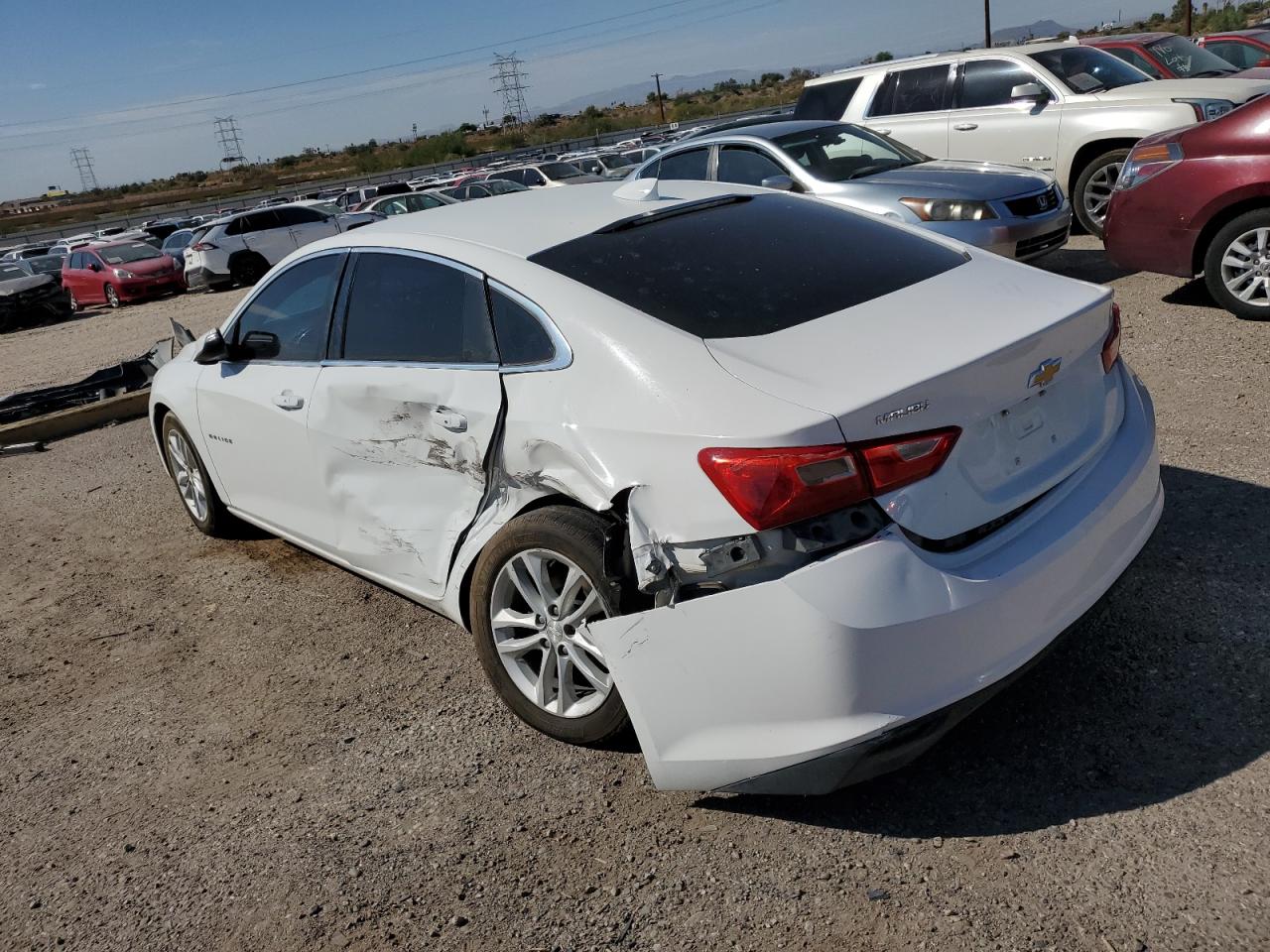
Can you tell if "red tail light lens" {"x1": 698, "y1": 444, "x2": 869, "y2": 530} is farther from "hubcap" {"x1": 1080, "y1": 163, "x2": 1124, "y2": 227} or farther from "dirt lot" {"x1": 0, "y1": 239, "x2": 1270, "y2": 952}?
"hubcap" {"x1": 1080, "y1": 163, "x2": 1124, "y2": 227}

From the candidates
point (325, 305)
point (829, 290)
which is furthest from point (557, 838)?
point (325, 305)

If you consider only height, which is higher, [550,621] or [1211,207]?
[1211,207]

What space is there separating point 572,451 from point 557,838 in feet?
3.55

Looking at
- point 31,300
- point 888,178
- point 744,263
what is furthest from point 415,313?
point 31,300

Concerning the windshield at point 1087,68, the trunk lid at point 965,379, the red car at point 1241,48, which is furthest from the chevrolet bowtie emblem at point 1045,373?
the red car at point 1241,48

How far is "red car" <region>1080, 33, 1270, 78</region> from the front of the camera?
12.6 metres

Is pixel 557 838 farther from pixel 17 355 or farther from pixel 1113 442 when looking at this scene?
pixel 17 355

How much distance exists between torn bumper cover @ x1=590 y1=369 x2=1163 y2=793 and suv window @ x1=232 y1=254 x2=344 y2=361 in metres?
2.11

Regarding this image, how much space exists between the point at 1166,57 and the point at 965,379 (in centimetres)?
1270

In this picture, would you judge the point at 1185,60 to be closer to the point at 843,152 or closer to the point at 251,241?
the point at 843,152

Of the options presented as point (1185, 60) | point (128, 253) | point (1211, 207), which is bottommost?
point (128, 253)

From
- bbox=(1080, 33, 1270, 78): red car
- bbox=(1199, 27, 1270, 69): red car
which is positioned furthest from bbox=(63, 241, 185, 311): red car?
bbox=(1199, 27, 1270, 69): red car

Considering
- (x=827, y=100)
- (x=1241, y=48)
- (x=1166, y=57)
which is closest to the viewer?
(x=827, y=100)

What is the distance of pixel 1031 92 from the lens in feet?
35.2
